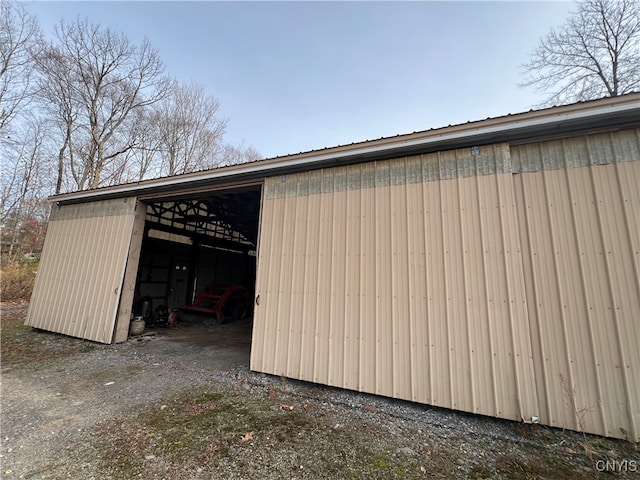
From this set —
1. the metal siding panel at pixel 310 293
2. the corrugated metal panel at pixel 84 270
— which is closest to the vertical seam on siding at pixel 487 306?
the metal siding panel at pixel 310 293

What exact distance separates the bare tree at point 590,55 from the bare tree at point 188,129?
1583 centimetres

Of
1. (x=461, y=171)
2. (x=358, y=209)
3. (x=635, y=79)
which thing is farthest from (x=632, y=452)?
(x=635, y=79)

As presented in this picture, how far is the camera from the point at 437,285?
2777 millimetres

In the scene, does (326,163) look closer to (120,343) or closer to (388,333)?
(388,333)

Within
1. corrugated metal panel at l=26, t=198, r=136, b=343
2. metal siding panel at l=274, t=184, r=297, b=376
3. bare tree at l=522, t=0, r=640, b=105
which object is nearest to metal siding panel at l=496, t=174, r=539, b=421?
metal siding panel at l=274, t=184, r=297, b=376

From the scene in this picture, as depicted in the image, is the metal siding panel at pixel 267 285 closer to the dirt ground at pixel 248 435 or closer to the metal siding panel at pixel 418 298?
the dirt ground at pixel 248 435

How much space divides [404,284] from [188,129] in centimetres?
1664

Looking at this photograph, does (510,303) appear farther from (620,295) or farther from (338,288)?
(338,288)

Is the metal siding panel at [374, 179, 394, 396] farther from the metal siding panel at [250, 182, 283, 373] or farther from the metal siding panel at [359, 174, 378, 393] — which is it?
the metal siding panel at [250, 182, 283, 373]

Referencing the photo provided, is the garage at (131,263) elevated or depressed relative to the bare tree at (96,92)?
depressed

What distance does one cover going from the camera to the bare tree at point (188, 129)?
1468 cm

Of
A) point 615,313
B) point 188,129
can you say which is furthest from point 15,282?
point 615,313

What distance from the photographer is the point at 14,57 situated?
33.0 ft

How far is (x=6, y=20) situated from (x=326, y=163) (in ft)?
50.9
